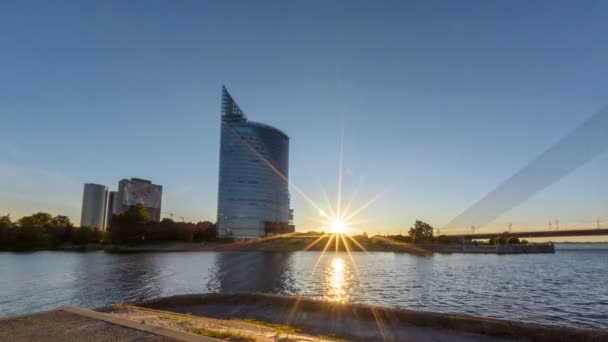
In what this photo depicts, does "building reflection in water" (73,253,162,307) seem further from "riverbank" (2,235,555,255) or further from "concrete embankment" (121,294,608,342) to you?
"riverbank" (2,235,555,255)

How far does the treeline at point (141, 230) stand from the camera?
520ft

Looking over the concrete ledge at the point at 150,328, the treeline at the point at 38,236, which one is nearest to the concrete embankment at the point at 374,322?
the concrete ledge at the point at 150,328

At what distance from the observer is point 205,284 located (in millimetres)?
41469

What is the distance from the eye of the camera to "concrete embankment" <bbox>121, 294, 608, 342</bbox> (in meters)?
14.7

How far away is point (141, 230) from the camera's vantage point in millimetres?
163125

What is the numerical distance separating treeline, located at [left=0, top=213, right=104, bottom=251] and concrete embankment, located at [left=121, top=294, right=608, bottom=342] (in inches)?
6275

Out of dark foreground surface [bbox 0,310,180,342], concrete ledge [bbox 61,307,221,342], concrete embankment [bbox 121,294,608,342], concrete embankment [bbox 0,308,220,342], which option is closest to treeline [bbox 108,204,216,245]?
concrete embankment [bbox 121,294,608,342]

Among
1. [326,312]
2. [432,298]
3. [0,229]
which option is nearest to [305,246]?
[0,229]

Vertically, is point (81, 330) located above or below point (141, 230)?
above

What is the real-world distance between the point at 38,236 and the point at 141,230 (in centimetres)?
4085

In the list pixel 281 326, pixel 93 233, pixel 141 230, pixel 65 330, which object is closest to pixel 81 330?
pixel 65 330

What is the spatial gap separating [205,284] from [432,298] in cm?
2690

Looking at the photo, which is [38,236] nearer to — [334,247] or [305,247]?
[305,247]

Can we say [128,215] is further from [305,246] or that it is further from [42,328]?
[42,328]
